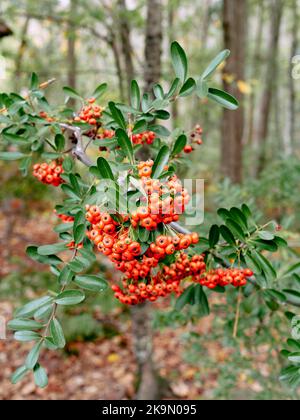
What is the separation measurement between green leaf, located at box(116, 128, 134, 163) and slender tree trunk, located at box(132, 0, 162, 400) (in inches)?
50.1

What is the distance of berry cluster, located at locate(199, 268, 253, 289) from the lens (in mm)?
1222

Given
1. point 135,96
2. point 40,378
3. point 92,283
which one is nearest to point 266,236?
point 92,283

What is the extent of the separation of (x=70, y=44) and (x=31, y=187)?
368 cm

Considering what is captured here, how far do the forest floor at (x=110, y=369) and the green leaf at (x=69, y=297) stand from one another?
2.18 meters

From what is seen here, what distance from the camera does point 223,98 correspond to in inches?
49.1

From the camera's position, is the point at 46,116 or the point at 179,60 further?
the point at 46,116

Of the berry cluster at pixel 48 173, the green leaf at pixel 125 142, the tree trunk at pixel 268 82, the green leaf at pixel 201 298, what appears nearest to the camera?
the green leaf at pixel 125 142

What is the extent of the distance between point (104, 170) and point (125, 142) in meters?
0.11

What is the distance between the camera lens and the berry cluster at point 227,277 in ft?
4.01

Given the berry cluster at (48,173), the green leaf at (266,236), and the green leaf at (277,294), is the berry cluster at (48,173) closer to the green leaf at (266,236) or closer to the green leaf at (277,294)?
the green leaf at (266,236)

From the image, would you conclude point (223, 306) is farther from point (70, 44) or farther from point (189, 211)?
point (70, 44)

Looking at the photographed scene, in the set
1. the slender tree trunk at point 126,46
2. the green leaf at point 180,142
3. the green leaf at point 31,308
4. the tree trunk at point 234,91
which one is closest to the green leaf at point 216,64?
the green leaf at point 180,142

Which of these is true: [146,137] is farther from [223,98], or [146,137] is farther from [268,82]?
[268,82]

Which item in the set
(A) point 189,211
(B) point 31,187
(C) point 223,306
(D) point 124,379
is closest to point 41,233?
(B) point 31,187
